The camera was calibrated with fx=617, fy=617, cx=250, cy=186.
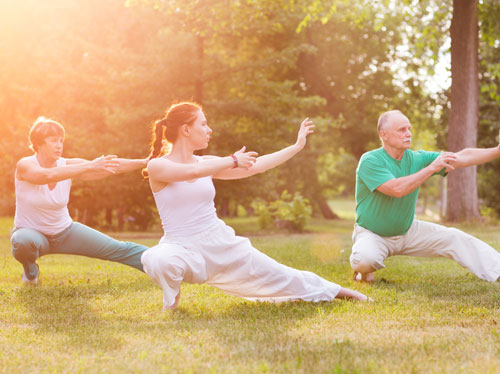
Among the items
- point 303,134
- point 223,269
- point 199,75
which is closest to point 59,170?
point 223,269

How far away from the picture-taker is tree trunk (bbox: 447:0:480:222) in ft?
53.4

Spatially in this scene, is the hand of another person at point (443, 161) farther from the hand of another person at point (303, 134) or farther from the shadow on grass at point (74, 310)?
the shadow on grass at point (74, 310)

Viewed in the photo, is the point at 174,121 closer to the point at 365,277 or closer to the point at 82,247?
the point at 82,247

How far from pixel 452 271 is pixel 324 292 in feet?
9.83

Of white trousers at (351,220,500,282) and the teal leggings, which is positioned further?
the teal leggings

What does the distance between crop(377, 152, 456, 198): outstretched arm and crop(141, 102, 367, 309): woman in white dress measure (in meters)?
1.47

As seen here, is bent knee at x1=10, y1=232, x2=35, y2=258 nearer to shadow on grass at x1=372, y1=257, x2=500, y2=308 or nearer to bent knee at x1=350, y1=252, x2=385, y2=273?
bent knee at x1=350, y1=252, x2=385, y2=273

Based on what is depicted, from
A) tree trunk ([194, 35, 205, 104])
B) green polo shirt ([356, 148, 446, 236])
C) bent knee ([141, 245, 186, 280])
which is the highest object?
tree trunk ([194, 35, 205, 104])

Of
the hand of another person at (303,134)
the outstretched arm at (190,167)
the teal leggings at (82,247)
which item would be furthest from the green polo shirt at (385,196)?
the teal leggings at (82,247)

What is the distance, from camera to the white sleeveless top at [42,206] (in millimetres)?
6832

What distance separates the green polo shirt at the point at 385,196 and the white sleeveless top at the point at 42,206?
3357 mm

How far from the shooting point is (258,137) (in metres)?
20.2

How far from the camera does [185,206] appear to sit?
5.25 meters

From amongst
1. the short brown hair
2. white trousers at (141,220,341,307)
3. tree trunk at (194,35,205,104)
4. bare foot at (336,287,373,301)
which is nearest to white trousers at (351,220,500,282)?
bare foot at (336,287,373,301)
